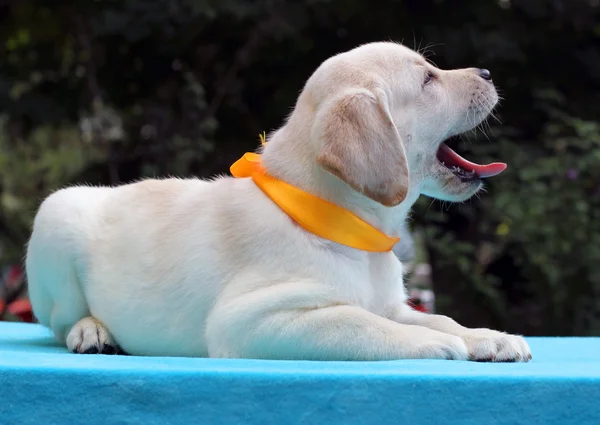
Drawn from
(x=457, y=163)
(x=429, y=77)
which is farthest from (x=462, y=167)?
(x=429, y=77)

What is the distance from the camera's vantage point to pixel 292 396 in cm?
238

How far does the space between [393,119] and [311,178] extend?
0.42 meters

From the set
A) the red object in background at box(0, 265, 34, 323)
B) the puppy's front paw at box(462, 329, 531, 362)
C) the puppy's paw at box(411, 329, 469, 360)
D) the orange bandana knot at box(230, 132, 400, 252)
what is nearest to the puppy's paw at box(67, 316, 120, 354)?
the orange bandana knot at box(230, 132, 400, 252)

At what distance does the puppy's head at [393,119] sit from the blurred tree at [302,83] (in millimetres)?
2636

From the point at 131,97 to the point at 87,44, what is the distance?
0.56 m

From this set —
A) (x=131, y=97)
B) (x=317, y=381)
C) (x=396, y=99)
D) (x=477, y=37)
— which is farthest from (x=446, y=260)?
(x=317, y=381)

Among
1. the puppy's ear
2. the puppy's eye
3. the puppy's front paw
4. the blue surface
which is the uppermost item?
the puppy's eye

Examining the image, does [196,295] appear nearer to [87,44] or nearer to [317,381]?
[317,381]

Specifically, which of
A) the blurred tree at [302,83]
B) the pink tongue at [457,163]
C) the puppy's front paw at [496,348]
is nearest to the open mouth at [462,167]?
the pink tongue at [457,163]

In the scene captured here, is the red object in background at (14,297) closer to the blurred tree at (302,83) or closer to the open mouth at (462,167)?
the blurred tree at (302,83)

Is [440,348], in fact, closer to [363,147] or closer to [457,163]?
[363,147]

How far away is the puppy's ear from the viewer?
3.04 meters

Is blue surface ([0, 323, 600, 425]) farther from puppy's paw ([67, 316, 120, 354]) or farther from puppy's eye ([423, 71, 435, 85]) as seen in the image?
puppy's eye ([423, 71, 435, 85])

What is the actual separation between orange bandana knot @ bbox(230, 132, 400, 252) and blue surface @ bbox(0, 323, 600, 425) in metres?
0.79
